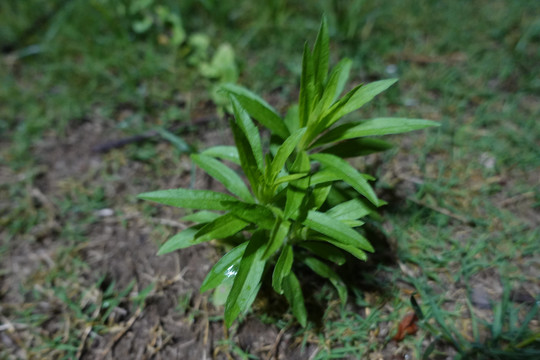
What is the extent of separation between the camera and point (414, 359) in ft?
5.31

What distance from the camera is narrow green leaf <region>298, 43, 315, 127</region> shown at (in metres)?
1.47

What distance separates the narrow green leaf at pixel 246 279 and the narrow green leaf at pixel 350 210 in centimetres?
32

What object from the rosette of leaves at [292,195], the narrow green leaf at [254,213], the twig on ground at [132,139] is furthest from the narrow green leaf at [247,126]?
the twig on ground at [132,139]

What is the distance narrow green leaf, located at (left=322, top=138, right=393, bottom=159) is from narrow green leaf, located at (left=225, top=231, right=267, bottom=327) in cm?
52

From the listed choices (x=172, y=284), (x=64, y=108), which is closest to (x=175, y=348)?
(x=172, y=284)

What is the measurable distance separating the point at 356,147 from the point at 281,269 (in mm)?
655

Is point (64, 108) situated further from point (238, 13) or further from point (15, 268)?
point (238, 13)

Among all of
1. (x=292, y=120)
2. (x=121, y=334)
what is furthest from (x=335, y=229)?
(x=121, y=334)

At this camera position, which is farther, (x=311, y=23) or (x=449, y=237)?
(x=311, y=23)

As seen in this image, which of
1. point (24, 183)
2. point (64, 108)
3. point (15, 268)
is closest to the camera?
point (15, 268)

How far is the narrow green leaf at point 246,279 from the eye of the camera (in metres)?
1.35

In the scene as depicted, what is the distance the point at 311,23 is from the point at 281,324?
2.39 metres

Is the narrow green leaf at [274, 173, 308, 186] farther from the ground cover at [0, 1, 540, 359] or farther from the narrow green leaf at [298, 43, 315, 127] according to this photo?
the ground cover at [0, 1, 540, 359]

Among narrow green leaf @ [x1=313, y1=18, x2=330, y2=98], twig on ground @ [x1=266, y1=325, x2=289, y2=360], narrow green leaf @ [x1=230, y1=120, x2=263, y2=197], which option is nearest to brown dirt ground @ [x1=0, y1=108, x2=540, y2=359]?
twig on ground @ [x1=266, y1=325, x2=289, y2=360]
